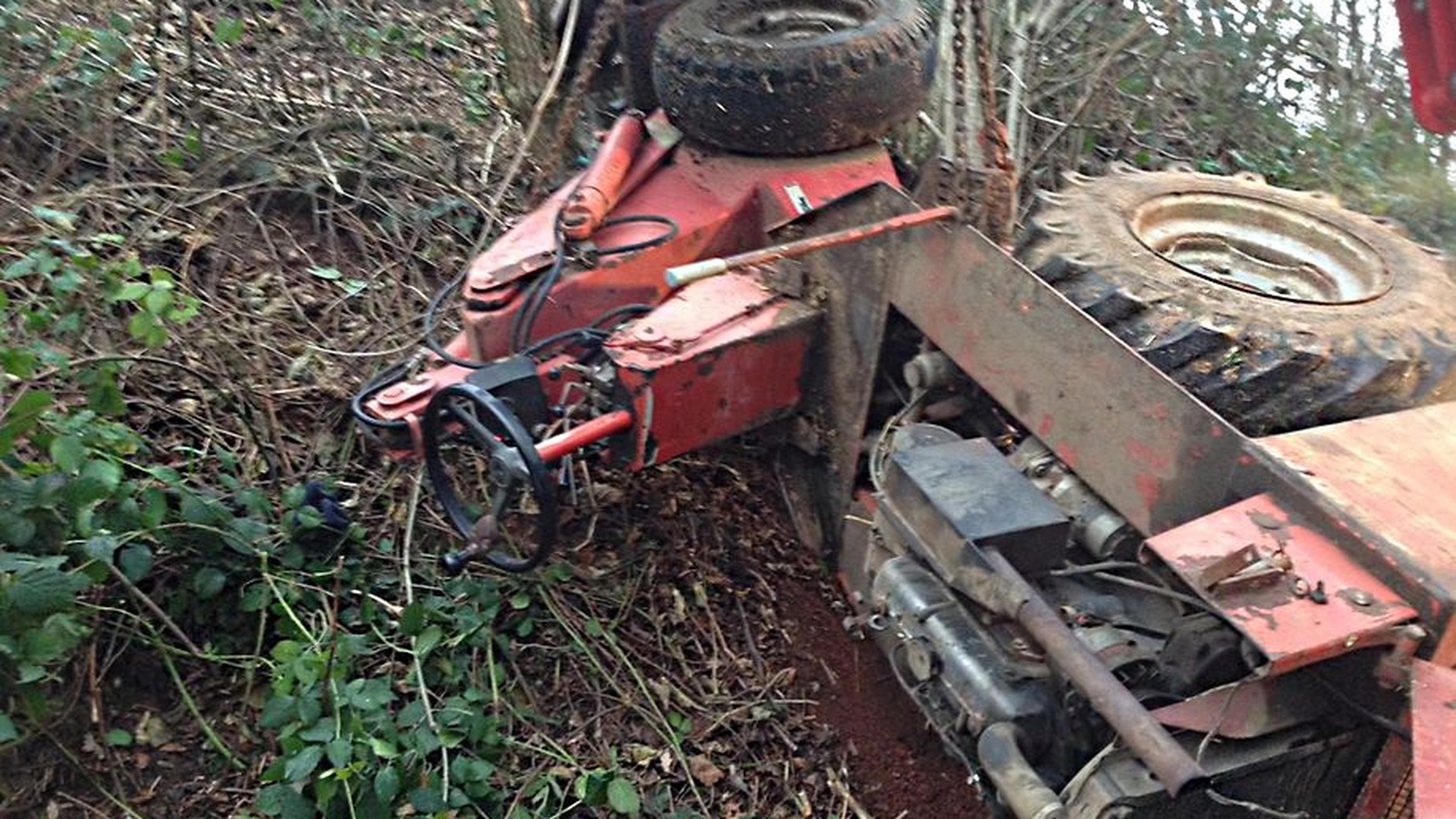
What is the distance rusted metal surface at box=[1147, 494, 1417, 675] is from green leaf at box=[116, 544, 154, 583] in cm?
254

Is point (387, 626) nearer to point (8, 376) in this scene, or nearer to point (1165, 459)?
point (8, 376)

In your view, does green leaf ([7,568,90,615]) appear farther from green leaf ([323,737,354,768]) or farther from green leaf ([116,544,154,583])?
green leaf ([323,737,354,768])

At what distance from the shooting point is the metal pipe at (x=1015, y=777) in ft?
7.25

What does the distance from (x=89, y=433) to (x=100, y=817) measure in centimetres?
101

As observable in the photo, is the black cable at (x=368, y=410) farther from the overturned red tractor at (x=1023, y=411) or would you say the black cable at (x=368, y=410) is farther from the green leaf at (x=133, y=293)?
the green leaf at (x=133, y=293)

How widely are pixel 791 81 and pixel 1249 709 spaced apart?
2.13 m

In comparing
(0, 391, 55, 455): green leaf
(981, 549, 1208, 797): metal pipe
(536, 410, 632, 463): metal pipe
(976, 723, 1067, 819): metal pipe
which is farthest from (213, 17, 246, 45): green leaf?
(976, 723, 1067, 819): metal pipe

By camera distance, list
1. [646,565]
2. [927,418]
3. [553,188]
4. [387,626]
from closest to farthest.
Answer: [927,418], [387,626], [646,565], [553,188]

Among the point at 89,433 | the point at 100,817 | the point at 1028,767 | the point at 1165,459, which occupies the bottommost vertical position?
the point at 100,817

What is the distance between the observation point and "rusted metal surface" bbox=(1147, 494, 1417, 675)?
1.90 metres

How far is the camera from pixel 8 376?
3266mm

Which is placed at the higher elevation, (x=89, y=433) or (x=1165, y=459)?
(x=1165, y=459)

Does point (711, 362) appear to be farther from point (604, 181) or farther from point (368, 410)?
point (368, 410)

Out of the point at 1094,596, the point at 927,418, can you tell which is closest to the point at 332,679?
the point at 927,418
